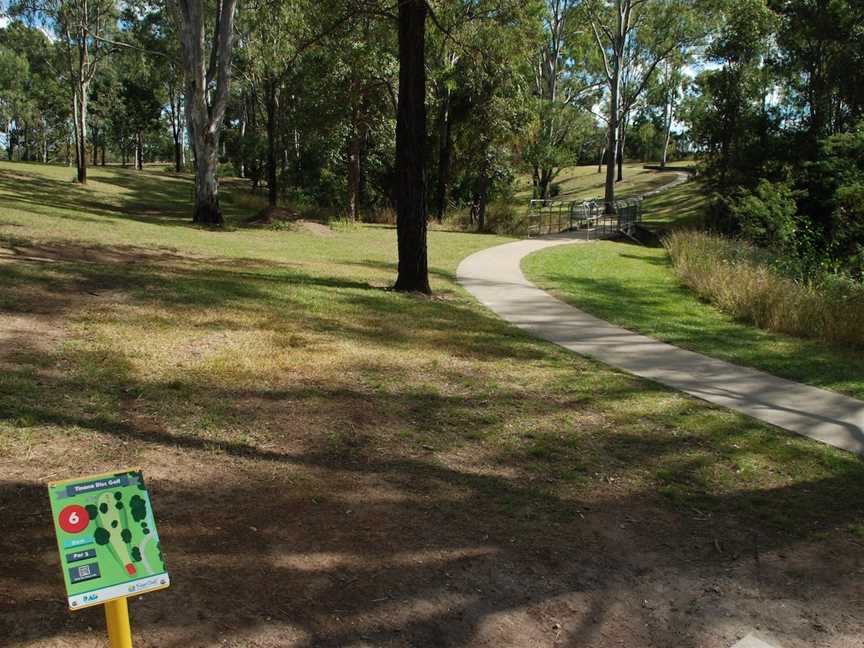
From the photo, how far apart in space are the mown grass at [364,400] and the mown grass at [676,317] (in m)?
0.12

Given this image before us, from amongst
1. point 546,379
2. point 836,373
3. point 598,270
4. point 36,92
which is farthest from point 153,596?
point 36,92

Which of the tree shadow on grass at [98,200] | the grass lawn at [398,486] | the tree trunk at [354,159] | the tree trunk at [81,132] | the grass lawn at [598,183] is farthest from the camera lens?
the grass lawn at [598,183]

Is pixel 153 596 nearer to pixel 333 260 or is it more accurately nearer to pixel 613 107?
pixel 333 260

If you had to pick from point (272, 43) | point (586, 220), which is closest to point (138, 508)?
point (272, 43)

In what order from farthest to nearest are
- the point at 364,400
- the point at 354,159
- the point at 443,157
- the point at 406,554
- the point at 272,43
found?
the point at 443,157 → the point at 354,159 → the point at 272,43 → the point at 364,400 → the point at 406,554

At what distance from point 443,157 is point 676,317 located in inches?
790

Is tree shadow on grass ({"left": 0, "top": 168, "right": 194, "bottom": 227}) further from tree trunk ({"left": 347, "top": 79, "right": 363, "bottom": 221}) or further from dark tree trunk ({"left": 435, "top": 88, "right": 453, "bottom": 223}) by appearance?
dark tree trunk ({"left": 435, "top": 88, "right": 453, "bottom": 223})

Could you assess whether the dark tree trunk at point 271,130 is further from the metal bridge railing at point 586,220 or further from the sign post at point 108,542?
the sign post at point 108,542

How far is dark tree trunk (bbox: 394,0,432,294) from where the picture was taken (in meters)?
11.3

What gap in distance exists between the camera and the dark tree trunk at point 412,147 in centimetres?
1130

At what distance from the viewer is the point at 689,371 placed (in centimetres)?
850

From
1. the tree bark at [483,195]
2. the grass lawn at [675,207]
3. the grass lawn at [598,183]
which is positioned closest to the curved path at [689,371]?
the tree bark at [483,195]

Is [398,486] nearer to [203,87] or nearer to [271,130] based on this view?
[203,87]

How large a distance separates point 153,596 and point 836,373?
25.7 feet
